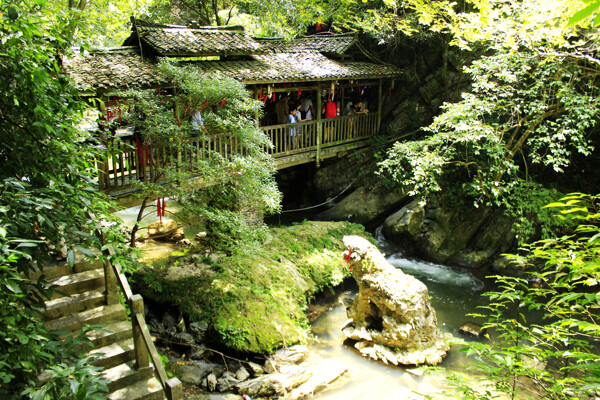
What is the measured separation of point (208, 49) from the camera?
1063cm

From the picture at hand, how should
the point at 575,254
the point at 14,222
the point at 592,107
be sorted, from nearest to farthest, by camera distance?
1. the point at 14,222
2. the point at 575,254
3. the point at 592,107

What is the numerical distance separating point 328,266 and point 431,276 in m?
3.68

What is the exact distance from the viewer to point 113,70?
8336 millimetres

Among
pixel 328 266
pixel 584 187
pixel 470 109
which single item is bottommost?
pixel 328 266

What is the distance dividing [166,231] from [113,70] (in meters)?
4.69

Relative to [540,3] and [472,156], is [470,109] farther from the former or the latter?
[540,3]

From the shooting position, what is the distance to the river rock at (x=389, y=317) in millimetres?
8320

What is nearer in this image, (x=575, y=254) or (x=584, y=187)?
(x=575, y=254)

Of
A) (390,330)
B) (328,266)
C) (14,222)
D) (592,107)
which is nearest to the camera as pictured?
(14,222)

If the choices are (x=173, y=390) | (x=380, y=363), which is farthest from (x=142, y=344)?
(x=380, y=363)

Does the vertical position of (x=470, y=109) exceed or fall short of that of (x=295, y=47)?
it falls short

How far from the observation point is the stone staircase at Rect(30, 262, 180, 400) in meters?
4.56

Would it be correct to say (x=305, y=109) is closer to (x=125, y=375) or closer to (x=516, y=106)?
(x=516, y=106)

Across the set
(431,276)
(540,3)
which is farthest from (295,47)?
(431,276)
